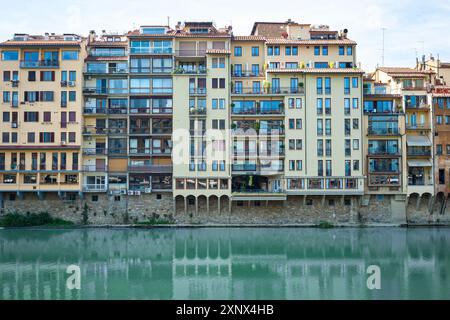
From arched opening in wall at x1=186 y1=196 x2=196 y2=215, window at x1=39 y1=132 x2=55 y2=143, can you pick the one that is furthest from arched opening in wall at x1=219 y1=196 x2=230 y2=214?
window at x1=39 y1=132 x2=55 y2=143

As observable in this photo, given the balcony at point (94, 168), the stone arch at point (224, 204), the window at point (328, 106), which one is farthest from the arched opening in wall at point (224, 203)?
the window at point (328, 106)

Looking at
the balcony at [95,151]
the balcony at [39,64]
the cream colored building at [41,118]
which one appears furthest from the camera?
the balcony at [95,151]

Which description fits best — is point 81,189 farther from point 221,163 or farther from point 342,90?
point 342,90

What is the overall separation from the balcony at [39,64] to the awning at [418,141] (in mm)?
32812

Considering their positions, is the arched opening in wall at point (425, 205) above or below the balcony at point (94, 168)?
below

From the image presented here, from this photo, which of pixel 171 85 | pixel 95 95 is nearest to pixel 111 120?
pixel 95 95

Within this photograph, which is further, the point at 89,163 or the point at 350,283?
the point at 89,163

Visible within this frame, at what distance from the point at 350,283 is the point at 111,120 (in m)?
30.3

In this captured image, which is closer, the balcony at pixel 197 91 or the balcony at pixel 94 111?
the balcony at pixel 197 91

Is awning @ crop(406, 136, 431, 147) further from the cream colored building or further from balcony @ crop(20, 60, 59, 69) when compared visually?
balcony @ crop(20, 60, 59, 69)

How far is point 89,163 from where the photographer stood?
4909cm

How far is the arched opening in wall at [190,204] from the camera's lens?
158ft

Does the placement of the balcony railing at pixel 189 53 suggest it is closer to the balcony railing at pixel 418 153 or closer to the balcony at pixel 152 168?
the balcony at pixel 152 168

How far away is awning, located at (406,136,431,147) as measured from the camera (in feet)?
159
